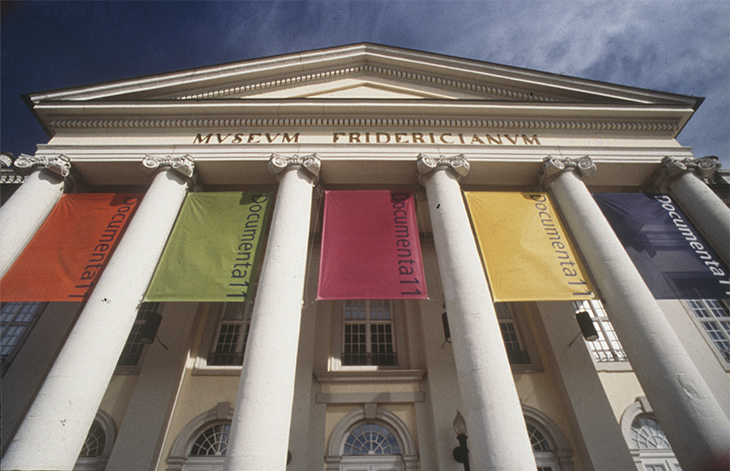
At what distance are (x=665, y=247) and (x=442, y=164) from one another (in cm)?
496

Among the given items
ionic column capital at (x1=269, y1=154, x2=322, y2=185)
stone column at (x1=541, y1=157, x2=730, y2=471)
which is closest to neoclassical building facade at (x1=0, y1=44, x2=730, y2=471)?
stone column at (x1=541, y1=157, x2=730, y2=471)

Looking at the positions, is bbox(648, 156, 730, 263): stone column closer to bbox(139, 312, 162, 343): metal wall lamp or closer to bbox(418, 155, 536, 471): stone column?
bbox(418, 155, 536, 471): stone column

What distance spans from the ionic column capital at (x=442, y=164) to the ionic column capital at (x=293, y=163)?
2.35 meters

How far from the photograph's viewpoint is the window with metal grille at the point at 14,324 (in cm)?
847

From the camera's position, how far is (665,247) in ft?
23.6

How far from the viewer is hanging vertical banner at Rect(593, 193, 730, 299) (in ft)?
22.0

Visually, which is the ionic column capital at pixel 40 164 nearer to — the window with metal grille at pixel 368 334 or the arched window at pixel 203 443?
the arched window at pixel 203 443

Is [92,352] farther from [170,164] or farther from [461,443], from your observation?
[461,443]

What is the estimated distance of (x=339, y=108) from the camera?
861 cm

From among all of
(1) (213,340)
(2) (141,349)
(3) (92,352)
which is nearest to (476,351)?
(3) (92,352)

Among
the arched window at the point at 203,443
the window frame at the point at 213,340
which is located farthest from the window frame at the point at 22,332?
the arched window at the point at 203,443

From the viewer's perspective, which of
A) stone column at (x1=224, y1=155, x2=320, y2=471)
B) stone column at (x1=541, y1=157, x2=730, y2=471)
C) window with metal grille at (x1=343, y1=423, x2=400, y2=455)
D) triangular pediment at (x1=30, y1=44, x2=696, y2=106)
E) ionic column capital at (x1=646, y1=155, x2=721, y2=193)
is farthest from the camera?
triangular pediment at (x1=30, y1=44, x2=696, y2=106)

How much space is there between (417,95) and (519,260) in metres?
5.70

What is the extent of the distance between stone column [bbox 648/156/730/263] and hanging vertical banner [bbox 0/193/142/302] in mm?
12469
